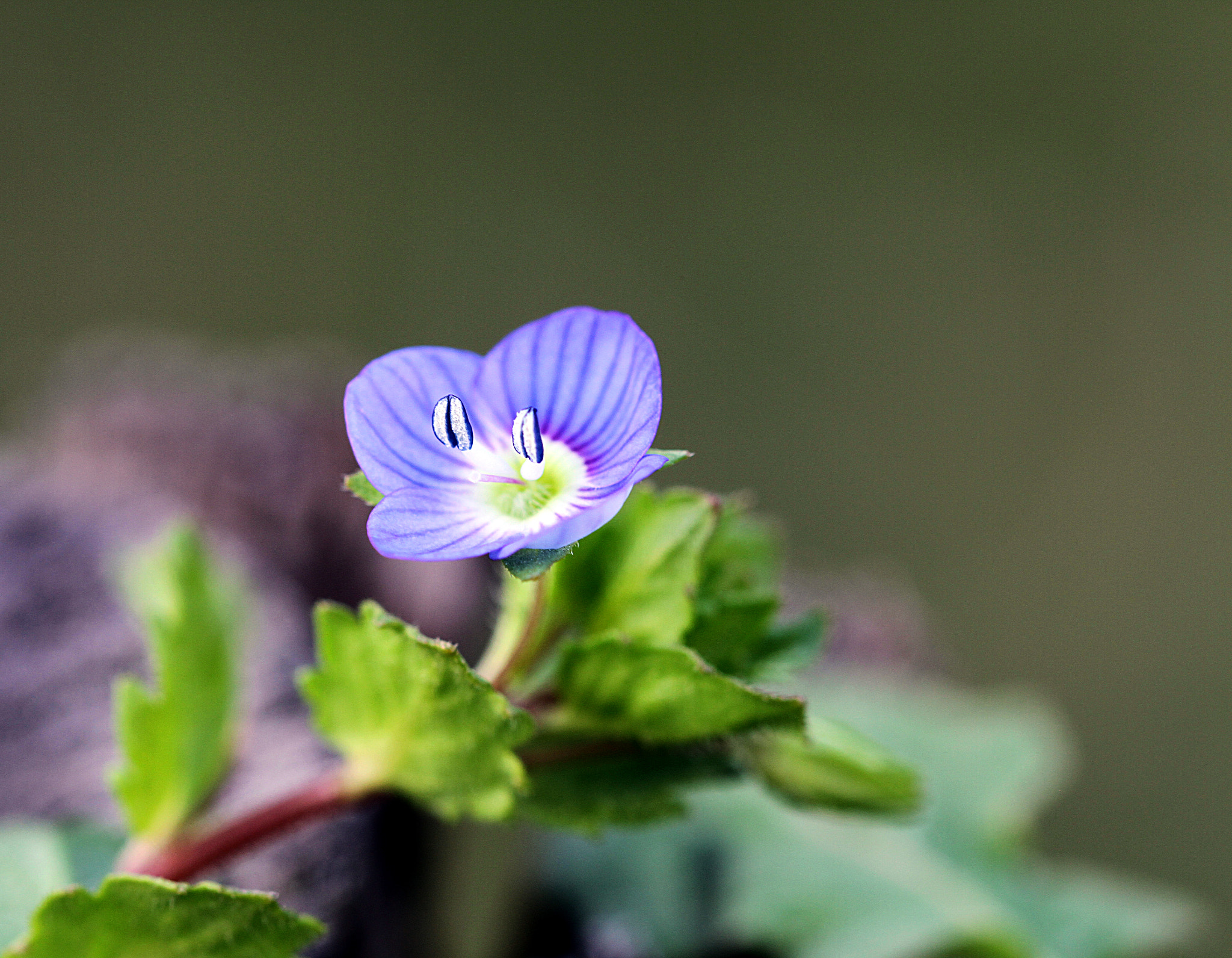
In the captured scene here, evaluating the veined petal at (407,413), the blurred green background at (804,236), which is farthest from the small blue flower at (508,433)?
the blurred green background at (804,236)

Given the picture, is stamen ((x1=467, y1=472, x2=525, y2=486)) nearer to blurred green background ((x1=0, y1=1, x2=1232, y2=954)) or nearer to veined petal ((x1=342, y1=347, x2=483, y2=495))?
veined petal ((x1=342, y1=347, x2=483, y2=495))

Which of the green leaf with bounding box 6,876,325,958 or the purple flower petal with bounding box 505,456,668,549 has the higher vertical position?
the purple flower petal with bounding box 505,456,668,549

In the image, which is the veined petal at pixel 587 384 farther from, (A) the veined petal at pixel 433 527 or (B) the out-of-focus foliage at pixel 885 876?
(B) the out-of-focus foliage at pixel 885 876

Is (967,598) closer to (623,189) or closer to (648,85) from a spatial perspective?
(623,189)

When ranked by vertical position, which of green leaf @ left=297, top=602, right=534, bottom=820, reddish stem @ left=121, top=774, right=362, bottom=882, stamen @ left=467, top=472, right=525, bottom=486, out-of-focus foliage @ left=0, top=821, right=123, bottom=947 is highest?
stamen @ left=467, top=472, right=525, bottom=486

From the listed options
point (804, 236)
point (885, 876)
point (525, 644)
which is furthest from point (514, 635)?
point (804, 236)

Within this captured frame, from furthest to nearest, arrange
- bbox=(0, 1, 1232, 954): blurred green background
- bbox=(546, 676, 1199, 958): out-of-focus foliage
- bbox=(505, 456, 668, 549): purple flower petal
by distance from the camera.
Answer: bbox=(0, 1, 1232, 954): blurred green background
bbox=(546, 676, 1199, 958): out-of-focus foliage
bbox=(505, 456, 668, 549): purple flower petal

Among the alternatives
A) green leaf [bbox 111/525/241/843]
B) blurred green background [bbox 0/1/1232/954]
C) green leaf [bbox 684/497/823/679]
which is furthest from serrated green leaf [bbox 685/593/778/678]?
blurred green background [bbox 0/1/1232/954]
